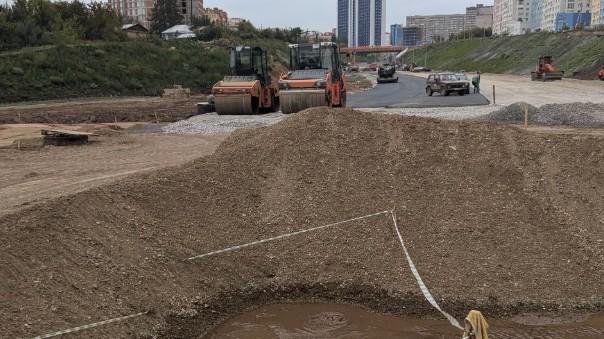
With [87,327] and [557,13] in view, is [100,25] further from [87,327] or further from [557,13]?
[557,13]

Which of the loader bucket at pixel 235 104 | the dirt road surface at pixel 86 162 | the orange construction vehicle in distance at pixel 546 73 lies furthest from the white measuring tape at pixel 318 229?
the orange construction vehicle in distance at pixel 546 73

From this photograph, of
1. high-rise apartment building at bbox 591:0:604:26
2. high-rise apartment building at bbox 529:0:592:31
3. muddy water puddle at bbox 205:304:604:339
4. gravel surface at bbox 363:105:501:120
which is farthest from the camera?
high-rise apartment building at bbox 529:0:592:31

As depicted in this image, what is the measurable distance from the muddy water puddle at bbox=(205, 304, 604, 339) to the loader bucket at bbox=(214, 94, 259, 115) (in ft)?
55.2

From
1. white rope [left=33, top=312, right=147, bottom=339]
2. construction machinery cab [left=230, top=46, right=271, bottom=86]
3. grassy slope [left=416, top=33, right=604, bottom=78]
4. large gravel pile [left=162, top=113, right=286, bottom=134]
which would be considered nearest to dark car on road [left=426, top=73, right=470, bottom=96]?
construction machinery cab [left=230, top=46, right=271, bottom=86]

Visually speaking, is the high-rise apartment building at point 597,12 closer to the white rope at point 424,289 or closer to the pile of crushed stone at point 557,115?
the pile of crushed stone at point 557,115

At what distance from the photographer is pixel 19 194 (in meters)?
10.0

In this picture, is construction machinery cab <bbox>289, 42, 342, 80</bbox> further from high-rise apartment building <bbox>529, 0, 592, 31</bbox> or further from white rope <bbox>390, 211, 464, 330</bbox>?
high-rise apartment building <bbox>529, 0, 592, 31</bbox>

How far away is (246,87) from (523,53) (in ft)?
212

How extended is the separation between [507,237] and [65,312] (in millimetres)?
5813

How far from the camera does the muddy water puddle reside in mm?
6101

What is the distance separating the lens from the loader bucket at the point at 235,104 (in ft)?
74.9

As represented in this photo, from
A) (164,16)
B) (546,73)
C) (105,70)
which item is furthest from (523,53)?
(164,16)

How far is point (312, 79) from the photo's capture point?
20641 millimetres

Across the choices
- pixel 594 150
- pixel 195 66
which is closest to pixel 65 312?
pixel 594 150
